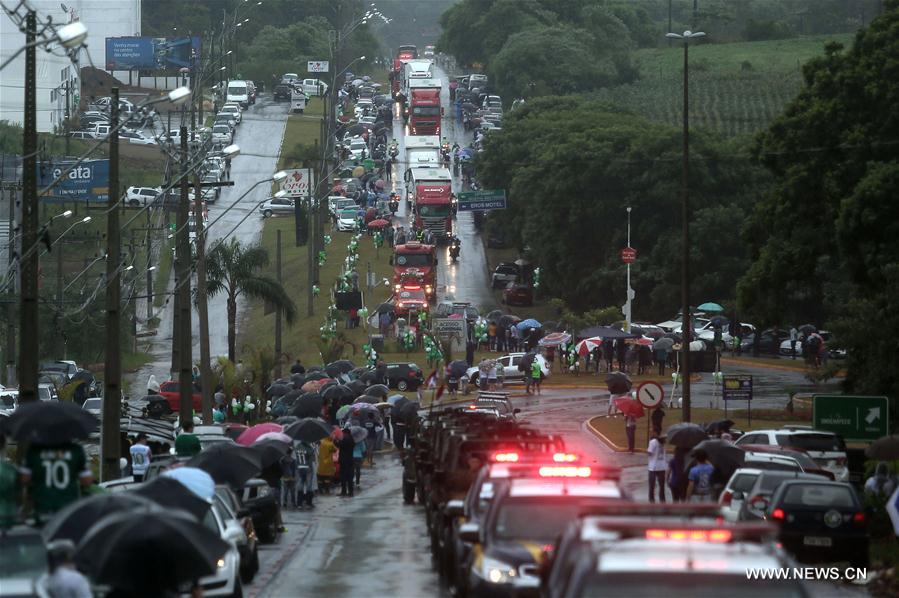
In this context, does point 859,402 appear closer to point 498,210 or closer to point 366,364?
point 366,364

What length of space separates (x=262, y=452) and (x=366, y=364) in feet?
115

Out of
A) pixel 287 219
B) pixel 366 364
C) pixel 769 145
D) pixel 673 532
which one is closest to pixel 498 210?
pixel 287 219

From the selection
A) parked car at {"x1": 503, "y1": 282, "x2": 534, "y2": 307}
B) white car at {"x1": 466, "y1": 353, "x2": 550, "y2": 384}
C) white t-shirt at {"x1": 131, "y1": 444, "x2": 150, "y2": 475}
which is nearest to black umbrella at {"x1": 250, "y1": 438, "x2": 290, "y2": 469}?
white t-shirt at {"x1": 131, "y1": 444, "x2": 150, "y2": 475}

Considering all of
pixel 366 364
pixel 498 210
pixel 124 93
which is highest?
pixel 124 93

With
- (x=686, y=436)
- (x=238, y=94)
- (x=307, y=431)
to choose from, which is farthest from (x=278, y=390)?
(x=238, y=94)

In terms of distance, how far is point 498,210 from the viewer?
101m

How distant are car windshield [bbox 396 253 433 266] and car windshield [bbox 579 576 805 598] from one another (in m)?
71.5

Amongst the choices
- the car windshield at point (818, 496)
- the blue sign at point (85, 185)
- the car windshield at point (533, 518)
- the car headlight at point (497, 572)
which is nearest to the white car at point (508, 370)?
the blue sign at point (85, 185)

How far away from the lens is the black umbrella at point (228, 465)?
24.8 metres

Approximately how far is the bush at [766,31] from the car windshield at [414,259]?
111 meters

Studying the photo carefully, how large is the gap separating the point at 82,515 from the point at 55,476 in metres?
2.54

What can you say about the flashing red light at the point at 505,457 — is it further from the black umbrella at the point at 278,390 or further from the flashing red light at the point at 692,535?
the black umbrella at the point at 278,390

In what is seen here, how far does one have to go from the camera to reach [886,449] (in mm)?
29828

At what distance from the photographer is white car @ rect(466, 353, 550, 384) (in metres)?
60.2
